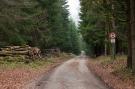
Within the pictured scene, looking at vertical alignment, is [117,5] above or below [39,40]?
above

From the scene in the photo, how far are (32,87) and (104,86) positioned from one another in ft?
11.2

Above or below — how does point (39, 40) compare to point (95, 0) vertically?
below

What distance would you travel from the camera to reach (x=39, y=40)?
51281mm

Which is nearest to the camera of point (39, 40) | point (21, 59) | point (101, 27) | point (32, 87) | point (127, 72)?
point (32, 87)

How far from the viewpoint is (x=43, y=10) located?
49.6m

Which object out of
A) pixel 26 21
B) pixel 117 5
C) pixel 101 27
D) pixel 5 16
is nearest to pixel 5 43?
pixel 26 21

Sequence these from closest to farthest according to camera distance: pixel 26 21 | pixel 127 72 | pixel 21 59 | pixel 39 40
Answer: pixel 127 72, pixel 21 59, pixel 26 21, pixel 39 40

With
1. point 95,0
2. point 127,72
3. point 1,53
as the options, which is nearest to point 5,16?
point 1,53

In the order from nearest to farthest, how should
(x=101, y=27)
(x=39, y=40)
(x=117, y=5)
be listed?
1. (x=117, y=5)
2. (x=101, y=27)
3. (x=39, y=40)

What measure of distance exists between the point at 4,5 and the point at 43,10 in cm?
1587

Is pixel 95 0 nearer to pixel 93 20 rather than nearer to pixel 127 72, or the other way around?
pixel 127 72

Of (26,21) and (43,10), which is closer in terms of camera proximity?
(26,21)

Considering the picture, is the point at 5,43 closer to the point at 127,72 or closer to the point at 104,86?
the point at 127,72

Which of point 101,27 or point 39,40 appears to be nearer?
point 101,27
